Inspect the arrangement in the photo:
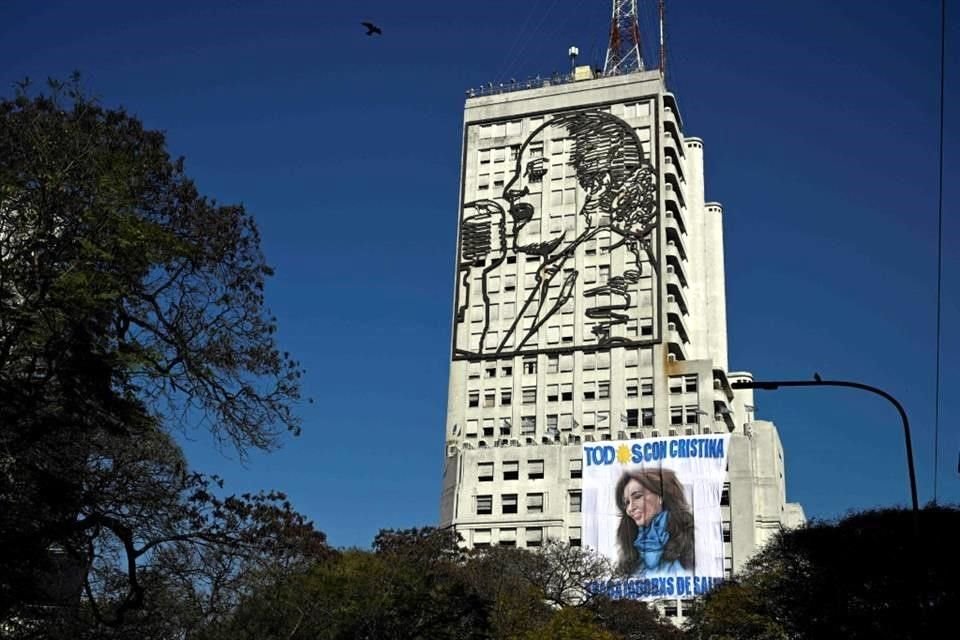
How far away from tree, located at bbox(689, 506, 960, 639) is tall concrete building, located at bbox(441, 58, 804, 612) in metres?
34.9

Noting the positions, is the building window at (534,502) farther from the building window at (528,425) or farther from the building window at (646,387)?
the building window at (646,387)

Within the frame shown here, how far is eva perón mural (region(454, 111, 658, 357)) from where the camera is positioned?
9906cm

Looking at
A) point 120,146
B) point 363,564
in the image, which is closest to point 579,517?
point 363,564

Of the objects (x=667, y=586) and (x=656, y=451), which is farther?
(x=656, y=451)

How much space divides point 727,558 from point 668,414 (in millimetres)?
12859

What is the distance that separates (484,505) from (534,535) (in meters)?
5.20

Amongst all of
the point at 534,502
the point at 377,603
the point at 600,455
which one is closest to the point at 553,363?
the point at 600,455

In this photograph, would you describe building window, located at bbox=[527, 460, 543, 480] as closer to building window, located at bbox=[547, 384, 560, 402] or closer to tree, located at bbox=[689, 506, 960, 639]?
building window, located at bbox=[547, 384, 560, 402]

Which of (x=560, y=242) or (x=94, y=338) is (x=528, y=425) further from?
(x=94, y=338)

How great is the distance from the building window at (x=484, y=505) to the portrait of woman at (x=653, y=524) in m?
11.1

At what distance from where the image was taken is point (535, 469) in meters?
93.7

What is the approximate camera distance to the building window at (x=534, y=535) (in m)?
90.6

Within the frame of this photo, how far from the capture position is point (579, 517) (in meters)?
91.1

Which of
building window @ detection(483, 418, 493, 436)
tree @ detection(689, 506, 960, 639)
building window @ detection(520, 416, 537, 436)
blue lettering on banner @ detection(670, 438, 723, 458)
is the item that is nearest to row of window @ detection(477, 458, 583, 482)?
building window @ detection(520, 416, 537, 436)
